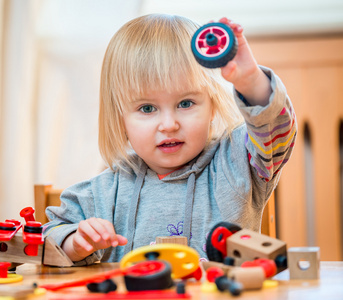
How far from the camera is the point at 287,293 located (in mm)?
522

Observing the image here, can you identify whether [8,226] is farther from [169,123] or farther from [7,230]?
[169,123]

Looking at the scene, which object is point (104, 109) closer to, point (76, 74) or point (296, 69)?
point (76, 74)

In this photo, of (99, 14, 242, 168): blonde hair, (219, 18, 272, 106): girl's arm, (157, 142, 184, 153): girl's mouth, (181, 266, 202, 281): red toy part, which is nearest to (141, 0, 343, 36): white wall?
(99, 14, 242, 168): blonde hair

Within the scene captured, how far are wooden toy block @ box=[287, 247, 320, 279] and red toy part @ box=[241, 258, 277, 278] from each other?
3cm

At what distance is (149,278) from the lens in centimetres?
50

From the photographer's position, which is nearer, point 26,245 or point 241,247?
point 241,247

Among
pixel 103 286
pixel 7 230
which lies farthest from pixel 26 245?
pixel 103 286

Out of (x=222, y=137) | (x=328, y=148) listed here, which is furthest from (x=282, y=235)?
(x=222, y=137)

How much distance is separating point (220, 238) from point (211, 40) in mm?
230

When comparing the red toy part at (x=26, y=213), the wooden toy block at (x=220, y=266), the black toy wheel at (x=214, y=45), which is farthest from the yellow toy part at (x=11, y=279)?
the black toy wheel at (x=214, y=45)

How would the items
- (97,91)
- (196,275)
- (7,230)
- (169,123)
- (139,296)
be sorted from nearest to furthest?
(139,296) → (196,275) → (7,230) → (169,123) → (97,91)

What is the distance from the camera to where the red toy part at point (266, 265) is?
0.56 metres

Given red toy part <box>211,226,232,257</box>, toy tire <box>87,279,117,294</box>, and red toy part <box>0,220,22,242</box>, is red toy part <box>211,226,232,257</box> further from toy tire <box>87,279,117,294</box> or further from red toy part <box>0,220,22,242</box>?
red toy part <box>0,220,22,242</box>

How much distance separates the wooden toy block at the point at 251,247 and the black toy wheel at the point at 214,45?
20 cm
